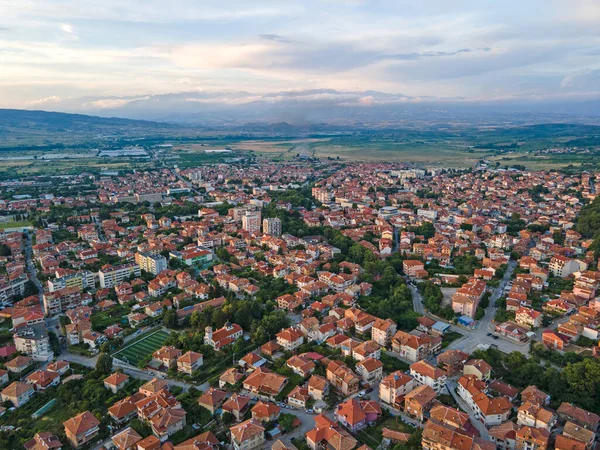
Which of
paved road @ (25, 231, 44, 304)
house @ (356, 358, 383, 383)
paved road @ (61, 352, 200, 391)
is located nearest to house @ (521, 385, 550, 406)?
house @ (356, 358, 383, 383)

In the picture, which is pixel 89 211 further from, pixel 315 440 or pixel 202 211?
pixel 315 440

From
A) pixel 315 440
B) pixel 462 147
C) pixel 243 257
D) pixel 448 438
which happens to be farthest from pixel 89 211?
pixel 462 147

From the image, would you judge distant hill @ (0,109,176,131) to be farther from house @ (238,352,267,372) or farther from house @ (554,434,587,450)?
house @ (554,434,587,450)

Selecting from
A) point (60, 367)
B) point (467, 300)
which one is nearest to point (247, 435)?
point (60, 367)

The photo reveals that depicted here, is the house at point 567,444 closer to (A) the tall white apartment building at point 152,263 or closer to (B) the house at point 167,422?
(B) the house at point 167,422

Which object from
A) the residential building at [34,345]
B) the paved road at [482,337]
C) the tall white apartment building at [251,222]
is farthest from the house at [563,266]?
the residential building at [34,345]

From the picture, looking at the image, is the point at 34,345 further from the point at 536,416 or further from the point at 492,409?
the point at 536,416
